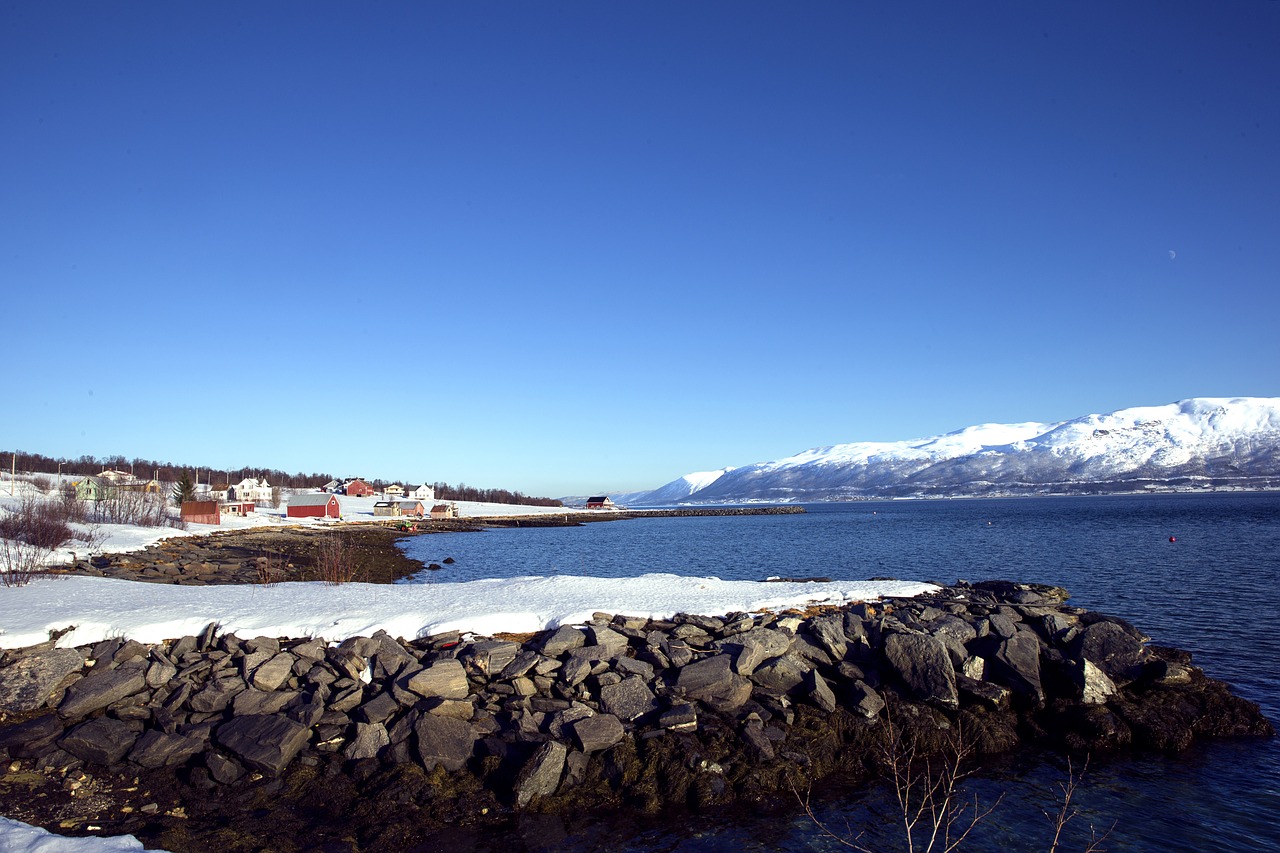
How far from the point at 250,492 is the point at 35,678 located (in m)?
108

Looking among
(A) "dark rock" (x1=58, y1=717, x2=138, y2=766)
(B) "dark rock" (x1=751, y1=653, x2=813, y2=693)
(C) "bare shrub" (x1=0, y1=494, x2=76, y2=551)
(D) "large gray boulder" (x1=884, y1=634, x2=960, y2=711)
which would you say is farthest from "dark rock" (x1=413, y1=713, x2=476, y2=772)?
(C) "bare shrub" (x1=0, y1=494, x2=76, y2=551)

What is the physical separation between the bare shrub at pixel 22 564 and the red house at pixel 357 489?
118748 millimetres

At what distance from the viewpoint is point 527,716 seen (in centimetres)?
1120

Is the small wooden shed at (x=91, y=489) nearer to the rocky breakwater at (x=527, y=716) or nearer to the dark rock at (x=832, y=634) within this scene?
the rocky breakwater at (x=527, y=716)

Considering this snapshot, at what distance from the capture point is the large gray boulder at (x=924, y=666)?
499 inches

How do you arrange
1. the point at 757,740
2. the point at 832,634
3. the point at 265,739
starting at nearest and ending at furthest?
the point at 265,739
the point at 757,740
the point at 832,634

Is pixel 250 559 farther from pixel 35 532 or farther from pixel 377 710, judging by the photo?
pixel 377 710

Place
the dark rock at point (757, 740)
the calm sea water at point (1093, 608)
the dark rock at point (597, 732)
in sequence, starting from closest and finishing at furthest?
the calm sea water at point (1093, 608) → the dark rock at point (597, 732) → the dark rock at point (757, 740)

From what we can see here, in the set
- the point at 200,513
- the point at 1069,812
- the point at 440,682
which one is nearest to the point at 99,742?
the point at 440,682

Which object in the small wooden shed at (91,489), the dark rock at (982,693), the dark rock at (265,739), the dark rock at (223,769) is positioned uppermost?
the small wooden shed at (91,489)

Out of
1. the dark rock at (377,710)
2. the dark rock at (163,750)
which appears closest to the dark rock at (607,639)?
the dark rock at (377,710)

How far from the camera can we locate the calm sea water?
9320mm

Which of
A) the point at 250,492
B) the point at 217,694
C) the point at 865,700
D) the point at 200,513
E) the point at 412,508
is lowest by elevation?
the point at 865,700

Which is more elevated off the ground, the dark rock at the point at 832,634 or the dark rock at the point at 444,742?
the dark rock at the point at 832,634
